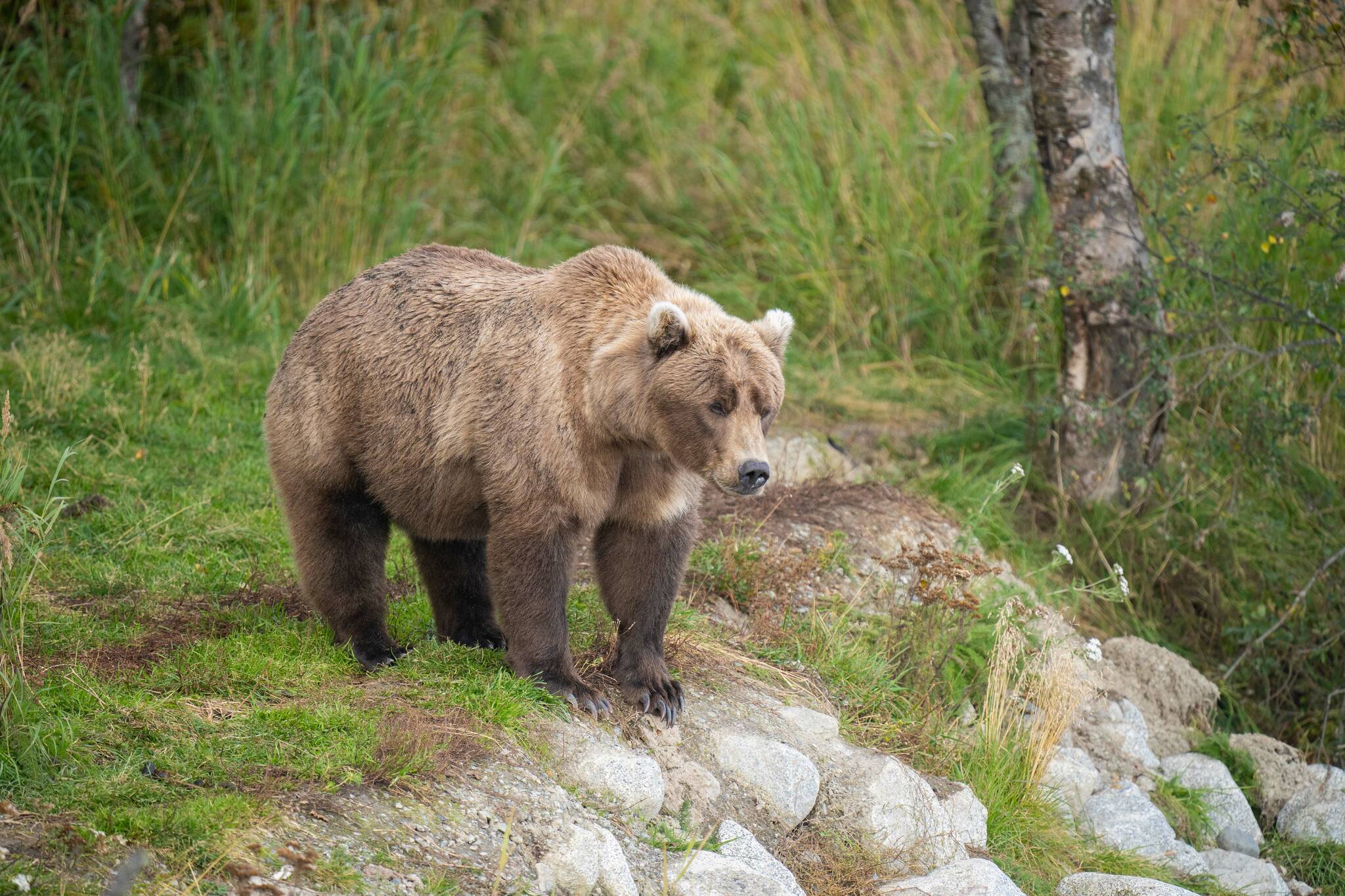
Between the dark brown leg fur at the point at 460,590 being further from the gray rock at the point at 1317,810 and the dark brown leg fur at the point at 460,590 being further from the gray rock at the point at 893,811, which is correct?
the gray rock at the point at 1317,810

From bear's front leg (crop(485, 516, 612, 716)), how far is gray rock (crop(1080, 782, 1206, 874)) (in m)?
2.26

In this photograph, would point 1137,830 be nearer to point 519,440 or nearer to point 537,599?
point 537,599

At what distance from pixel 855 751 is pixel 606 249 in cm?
202

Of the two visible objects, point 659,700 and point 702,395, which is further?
point 659,700

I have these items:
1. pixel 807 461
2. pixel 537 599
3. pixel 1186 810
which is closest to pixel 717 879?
pixel 537 599

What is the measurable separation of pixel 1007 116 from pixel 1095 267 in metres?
2.45

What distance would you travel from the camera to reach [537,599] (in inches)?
180

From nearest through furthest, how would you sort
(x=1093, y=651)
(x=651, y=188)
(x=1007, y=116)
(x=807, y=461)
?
(x=1093, y=651) → (x=807, y=461) → (x=1007, y=116) → (x=651, y=188)

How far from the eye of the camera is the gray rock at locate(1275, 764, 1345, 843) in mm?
6059

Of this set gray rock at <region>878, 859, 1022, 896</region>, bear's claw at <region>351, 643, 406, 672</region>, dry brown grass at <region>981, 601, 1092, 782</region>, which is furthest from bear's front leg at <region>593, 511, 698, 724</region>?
dry brown grass at <region>981, 601, 1092, 782</region>

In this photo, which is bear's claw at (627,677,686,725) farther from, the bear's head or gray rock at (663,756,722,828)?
the bear's head

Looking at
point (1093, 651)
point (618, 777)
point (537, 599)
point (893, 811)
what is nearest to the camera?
point (618, 777)

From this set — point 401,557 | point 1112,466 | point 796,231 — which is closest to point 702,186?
point 796,231

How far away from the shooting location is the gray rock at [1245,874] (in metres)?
5.61
